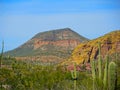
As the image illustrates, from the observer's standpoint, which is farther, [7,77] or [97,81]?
[7,77]

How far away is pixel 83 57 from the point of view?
13512 cm

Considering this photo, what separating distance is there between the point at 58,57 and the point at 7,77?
130m

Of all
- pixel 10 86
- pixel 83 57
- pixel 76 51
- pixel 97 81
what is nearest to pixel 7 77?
pixel 10 86

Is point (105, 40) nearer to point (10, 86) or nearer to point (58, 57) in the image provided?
point (58, 57)

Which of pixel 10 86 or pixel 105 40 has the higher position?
pixel 105 40

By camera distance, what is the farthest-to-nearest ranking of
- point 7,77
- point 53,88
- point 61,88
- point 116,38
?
point 116,38 < point 7,77 < point 53,88 < point 61,88

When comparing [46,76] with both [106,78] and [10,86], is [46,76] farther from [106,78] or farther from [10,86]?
[106,78]

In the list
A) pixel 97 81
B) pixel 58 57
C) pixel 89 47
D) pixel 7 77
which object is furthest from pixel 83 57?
pixel 97 81

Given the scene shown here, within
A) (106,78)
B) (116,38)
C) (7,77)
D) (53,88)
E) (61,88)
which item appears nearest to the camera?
(106,78)

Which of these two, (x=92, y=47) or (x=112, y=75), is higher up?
(x=92, y=47)

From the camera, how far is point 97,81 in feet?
92.0

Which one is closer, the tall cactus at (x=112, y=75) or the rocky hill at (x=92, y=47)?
the tall cactus at (x=112, y=75)

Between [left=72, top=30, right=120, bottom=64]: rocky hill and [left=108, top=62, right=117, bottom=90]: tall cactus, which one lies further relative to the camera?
[left=72, top=30, right=120, bottom=64]: rocky hill

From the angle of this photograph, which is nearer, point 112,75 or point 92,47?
point 112,75
